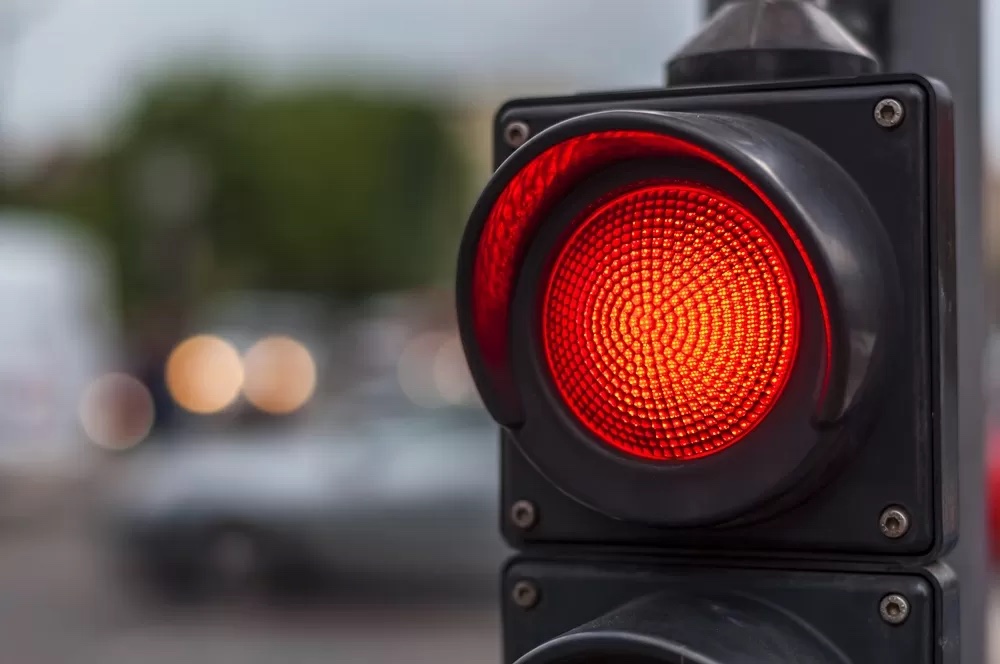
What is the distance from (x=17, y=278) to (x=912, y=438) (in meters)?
15.9

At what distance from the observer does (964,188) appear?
1.25 meters

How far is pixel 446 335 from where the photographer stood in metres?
37.1

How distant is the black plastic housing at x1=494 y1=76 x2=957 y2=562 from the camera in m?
0.94

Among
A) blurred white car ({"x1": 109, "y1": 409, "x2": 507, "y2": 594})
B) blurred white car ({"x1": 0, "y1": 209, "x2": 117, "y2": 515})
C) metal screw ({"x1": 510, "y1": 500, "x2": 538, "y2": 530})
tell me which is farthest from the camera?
blurred white car ({"x1": 0, "y1": 209, "x2": 117, "y2": 515})

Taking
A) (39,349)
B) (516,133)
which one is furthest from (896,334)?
(39,349)

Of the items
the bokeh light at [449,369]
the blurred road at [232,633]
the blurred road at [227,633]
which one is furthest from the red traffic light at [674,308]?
the bokeh light at [449,369]

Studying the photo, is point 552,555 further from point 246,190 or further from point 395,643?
point 246,190

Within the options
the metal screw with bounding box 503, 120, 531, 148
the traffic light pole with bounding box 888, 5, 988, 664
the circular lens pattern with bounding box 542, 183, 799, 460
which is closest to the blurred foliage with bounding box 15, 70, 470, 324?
the traffic light pole with bounding box 888, 5, 988, 664

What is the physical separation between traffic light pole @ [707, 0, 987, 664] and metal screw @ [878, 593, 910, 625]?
0.87 ft

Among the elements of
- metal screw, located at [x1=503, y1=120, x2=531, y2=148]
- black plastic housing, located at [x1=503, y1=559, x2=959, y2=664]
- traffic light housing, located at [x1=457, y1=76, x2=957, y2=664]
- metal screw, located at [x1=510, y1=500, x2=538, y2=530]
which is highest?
metal screw, located at [x1=503, y1=120, x2=531, y2=148]

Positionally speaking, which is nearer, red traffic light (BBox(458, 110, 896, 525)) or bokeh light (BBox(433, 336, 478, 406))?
red traffic light (BBox(458, 110, 896, 525))

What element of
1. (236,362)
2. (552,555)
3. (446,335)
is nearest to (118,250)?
(446,335)

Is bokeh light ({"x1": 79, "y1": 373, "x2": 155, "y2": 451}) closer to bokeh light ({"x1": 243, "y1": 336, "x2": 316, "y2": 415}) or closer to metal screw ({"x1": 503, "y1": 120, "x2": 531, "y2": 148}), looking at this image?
bokeh light ({"x1": 243, "y1": 336, "x2": 316, "y2": 415})

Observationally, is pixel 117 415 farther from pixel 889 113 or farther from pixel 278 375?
pixel 889 113
